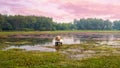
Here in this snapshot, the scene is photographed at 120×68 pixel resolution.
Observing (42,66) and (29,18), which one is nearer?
(42,66)

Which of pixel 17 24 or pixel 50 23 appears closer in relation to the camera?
pixel 17 24

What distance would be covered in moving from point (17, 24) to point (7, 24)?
1552cm

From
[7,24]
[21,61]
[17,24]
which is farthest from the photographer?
[17,24]

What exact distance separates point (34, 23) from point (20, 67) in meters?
158

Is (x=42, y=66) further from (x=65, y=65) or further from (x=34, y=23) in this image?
(x=34, y=23)

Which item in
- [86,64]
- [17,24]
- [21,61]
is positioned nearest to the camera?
[86,64]

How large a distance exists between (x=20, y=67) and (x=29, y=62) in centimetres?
309

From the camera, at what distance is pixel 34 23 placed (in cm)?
18112

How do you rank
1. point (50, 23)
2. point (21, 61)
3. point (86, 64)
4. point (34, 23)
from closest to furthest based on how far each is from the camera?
1. point (86, 64)
2. point (21, 61)
3. point (34, 23)
4. point (50, 23)

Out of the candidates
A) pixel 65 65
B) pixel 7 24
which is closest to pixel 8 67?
pixel 65 65

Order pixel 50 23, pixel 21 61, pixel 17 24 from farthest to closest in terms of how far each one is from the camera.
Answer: pixel 50 23
pixel 17 24
pixel 21 61

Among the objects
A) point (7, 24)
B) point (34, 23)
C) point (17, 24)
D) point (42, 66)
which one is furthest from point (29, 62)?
point (34, 23)

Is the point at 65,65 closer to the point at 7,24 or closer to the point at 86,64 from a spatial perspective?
the point at 86,64

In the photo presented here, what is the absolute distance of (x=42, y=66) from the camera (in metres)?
25.2
